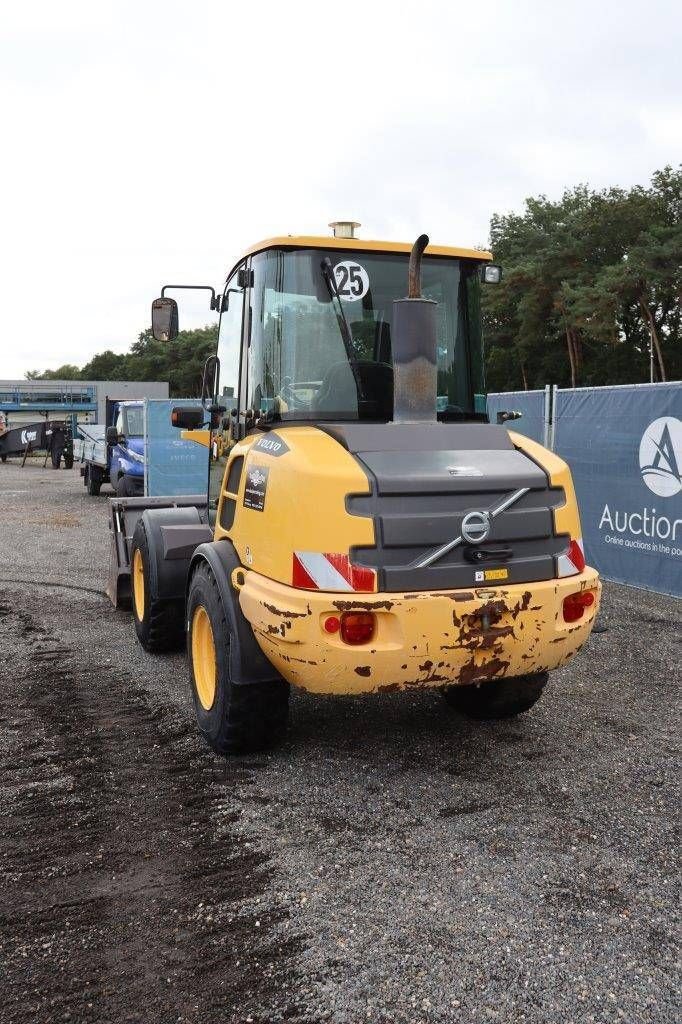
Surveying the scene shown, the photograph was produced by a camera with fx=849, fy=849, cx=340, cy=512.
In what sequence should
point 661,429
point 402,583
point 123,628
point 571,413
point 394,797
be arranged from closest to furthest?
point 402,583 → point 394,797 → point 123,628 → point 661,429 → point 571,413

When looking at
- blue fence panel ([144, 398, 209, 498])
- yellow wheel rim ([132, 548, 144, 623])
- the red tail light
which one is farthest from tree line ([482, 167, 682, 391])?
the red tail light

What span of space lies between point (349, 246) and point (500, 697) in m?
2.58

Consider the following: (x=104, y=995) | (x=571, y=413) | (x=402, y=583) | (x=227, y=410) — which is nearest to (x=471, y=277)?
(x=227, y=410)

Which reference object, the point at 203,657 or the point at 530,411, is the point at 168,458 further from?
the point at 203,657

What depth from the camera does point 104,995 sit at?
2588 millimetres

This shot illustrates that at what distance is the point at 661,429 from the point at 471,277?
4.04 m

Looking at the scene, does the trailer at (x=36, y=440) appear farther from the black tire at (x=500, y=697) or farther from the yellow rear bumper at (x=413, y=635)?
the yellow rear bumper at (x=413, y=635)

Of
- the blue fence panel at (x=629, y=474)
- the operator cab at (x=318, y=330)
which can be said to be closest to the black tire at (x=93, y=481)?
the blue fence panel at (x=629, y=474)

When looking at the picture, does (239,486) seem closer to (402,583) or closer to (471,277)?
(402,583)

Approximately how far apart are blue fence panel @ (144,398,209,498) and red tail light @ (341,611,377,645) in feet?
37.7

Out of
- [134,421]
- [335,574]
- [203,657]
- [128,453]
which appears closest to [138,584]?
[203,657]

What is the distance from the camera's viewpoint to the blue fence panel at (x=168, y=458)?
14.7m

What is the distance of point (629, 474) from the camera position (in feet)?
28.2

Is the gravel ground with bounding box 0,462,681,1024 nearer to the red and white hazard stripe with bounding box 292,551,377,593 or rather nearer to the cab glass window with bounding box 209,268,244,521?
the red and white hazard stripe with bounding box 292,551,377,593
